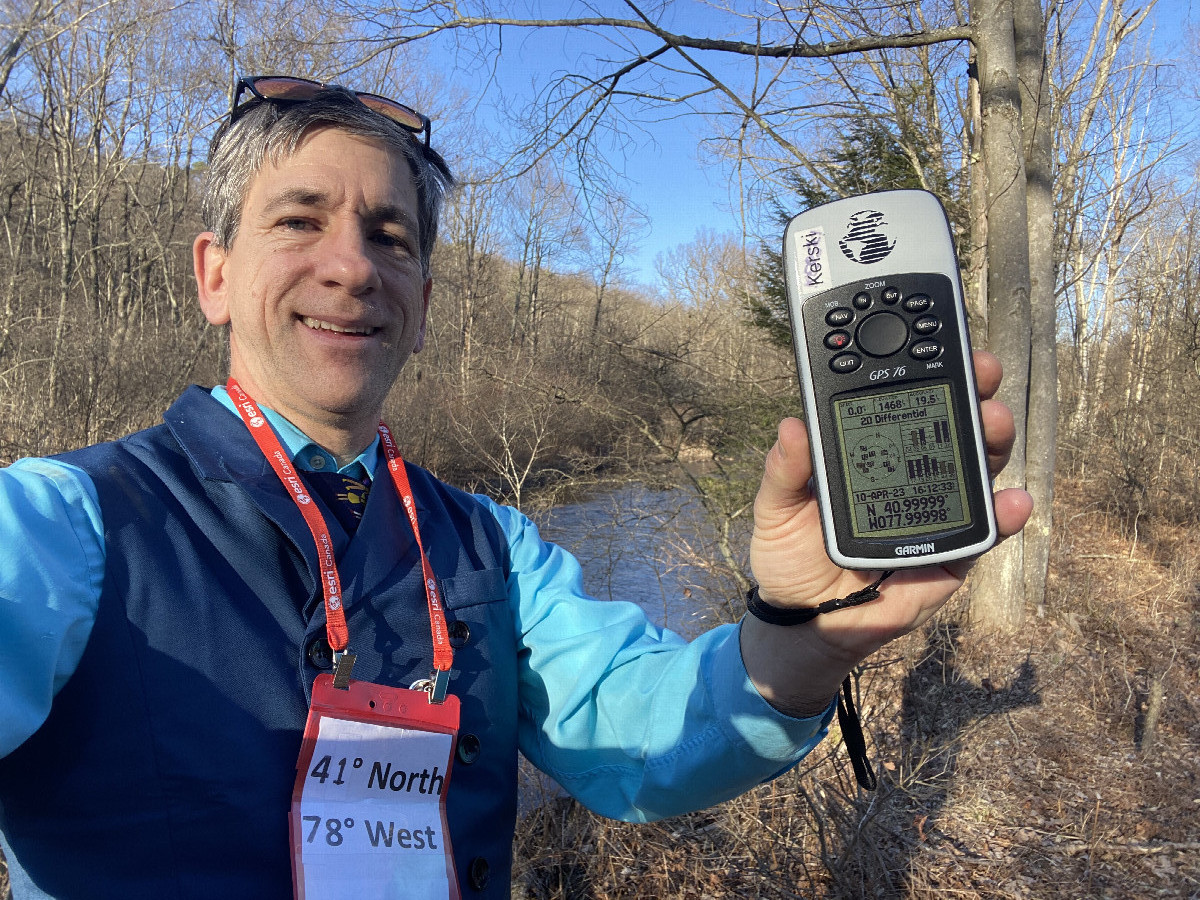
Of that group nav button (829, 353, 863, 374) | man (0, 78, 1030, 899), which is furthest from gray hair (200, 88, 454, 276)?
nav button (829, 353, 863, 374)

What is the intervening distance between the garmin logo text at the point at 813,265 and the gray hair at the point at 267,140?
88cm

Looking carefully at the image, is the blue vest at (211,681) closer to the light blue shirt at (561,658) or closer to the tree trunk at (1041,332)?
the light blue shirt at (561,658)

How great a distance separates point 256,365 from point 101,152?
2165cm

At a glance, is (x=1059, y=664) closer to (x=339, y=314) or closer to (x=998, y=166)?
(x=998, y=166)

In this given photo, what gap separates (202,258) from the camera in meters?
1.79

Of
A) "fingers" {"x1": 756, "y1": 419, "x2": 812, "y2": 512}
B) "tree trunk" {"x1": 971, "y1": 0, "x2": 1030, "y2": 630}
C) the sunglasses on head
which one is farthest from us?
"tree trunk" {"x1": 971, "y1": 0, "x2": 1030, "y2": 630}

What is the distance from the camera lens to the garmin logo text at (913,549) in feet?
4.36

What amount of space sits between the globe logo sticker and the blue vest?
968 mm

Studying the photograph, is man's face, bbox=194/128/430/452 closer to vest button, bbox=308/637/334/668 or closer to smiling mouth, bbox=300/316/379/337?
smiling mouth, bbox=300/316/379/337

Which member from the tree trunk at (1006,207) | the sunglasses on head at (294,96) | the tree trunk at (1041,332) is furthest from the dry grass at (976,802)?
the sunglasses on head at (294,96)

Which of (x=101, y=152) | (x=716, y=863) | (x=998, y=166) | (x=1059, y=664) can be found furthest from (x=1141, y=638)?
(x=101, y=152)

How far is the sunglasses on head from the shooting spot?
1740 millimetres

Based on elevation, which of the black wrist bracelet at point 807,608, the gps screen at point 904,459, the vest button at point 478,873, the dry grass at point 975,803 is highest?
the gps screen at point 904,459

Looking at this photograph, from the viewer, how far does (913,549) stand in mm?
1339
